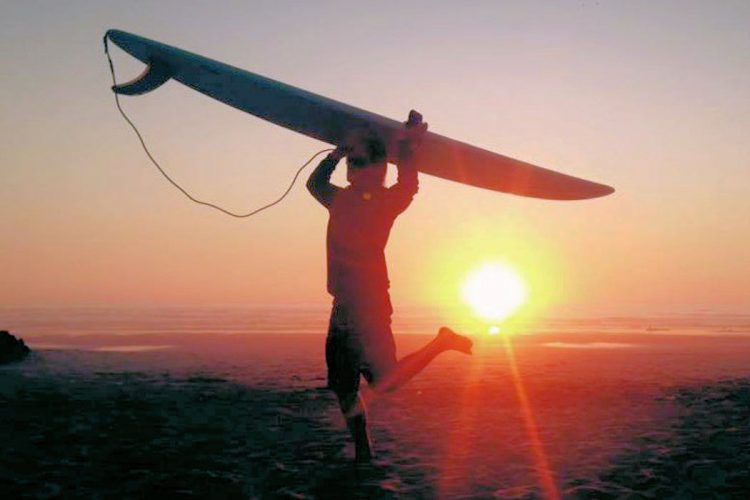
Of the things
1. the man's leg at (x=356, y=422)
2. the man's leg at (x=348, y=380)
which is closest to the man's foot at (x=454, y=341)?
the man's leg at (x=348, y=380)

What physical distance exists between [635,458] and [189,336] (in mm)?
13831

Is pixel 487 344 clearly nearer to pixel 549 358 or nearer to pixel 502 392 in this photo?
pixel 549 358

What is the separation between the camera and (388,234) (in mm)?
4977

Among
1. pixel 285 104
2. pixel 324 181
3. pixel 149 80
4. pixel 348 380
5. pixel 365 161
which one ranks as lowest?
pixel 348 380

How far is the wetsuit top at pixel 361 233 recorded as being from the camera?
4.81m

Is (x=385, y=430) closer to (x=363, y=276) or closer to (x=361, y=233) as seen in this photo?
(x=363, y=276)

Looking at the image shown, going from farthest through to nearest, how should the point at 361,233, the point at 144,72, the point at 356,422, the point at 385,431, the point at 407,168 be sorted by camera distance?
the point at 144,72
the point at 385,431
the point at 407,168
the point at 361,233
the point at 356,422

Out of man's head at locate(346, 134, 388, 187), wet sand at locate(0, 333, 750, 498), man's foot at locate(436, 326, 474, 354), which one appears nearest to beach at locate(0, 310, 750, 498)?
wet sand at locate(0, 333, 750, 498)

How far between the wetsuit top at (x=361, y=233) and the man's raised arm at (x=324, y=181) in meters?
0.04

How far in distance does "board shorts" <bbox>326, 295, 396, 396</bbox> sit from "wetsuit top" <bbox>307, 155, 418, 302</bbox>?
109 millimetres

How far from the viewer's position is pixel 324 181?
196 inches

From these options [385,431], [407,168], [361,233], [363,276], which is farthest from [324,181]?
[385,431]

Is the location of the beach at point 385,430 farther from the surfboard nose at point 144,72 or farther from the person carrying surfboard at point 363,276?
the surfboard nose at point 144,72

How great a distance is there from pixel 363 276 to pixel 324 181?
0.74 m
